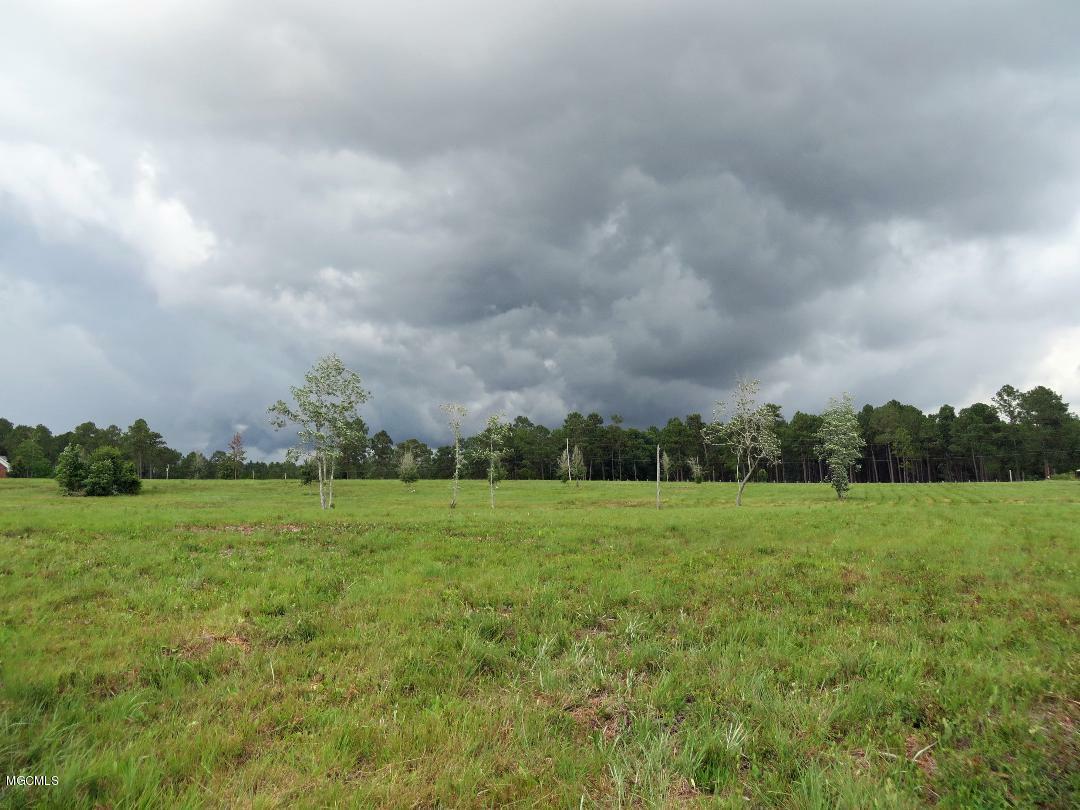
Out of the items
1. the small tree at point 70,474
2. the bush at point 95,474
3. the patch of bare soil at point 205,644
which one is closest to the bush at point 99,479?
the bush at point 95,474

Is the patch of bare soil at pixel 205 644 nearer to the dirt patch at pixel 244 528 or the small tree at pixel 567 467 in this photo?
the dirt patch at pixel 244 528

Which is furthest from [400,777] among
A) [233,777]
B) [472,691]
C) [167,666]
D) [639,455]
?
[639,455]

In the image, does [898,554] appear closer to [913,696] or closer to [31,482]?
[913,696]

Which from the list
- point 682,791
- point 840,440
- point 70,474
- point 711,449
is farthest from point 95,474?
point 711,449

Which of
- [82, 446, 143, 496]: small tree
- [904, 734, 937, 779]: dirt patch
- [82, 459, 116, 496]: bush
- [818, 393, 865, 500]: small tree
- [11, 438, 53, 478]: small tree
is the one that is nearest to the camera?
[904, 734, 937, 779]: dirt patch

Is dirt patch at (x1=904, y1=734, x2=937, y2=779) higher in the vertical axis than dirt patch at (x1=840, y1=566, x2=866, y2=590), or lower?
higher

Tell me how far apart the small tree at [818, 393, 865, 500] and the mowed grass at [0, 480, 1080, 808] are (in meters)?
50.2

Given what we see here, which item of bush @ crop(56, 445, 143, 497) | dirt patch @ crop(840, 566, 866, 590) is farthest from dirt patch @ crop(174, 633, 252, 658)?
bush @ crop(56, 445, 143, 497)

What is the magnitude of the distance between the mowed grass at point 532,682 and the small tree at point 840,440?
5022 cm

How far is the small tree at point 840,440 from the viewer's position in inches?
2297

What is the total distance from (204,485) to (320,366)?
48.7 metres

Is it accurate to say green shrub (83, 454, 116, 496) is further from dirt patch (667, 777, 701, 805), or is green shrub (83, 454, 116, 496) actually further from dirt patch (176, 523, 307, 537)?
dirt patch (667, 777, 701, 805)

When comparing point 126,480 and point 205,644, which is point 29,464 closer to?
point 126,480

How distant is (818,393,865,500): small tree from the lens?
58.3 metres
